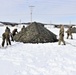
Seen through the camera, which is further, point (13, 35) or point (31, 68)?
point (13, 35)

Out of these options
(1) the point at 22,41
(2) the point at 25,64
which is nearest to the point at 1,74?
(2) the point at 25,64

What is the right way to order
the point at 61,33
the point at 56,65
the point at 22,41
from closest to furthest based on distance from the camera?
the point at 56,65
the point at 61,33
the point at 22,41

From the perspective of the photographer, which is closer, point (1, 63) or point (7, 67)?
point (7, 67)

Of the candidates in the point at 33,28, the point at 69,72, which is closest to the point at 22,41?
the point at 33,28

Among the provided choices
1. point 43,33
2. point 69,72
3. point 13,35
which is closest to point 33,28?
point 43,33

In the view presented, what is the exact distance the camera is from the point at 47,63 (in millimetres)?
11844

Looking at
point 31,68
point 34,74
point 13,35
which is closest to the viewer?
point 34,74

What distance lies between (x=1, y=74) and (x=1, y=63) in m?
2.53

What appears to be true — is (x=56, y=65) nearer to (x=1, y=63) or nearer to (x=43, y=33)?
(x=1, y=63)

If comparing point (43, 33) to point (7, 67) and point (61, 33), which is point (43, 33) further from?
point (7, 67)

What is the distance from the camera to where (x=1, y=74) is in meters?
9.40

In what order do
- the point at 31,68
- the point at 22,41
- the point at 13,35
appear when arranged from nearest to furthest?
the point at 31,68 < the point at 22,41 < the point at 13,35

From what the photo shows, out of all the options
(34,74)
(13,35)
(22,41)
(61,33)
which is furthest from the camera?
(13,35)

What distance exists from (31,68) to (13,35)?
16.5 metres
